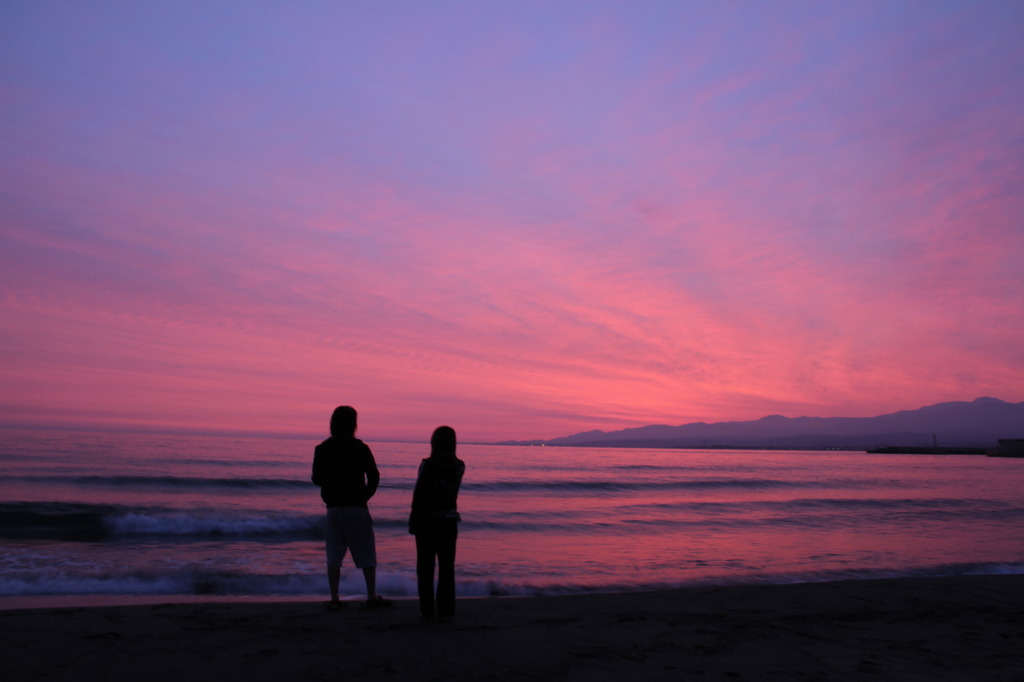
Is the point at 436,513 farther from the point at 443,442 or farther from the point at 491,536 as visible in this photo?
the point at 491,536

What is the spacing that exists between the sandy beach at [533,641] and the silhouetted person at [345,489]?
0.64 m

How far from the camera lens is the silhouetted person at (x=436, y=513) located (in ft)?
20.3

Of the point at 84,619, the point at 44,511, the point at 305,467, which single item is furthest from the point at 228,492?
the point at 84,619

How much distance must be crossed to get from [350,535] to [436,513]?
3.60 feet

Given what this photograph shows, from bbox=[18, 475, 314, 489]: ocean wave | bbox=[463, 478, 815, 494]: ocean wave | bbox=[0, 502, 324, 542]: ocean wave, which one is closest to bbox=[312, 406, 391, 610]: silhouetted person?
bbox=[0, 502, 324, 542]: ocean wave

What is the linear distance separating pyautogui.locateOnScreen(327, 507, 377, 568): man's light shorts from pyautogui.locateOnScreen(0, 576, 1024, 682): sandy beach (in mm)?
574

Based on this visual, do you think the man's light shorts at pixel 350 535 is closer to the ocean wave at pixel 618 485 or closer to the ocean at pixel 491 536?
the ocean at pixel 491 536

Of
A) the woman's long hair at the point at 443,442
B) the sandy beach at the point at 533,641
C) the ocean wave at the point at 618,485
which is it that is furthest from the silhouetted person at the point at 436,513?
the ocean wave at the point at 618,485

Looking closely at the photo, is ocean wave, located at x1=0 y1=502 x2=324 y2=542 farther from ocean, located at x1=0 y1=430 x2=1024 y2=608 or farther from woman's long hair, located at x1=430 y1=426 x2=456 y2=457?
woman's long hair, located at x1=430 y1=426 x2=456 y2=457

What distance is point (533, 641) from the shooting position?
570 cm

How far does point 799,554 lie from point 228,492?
19.4 meters

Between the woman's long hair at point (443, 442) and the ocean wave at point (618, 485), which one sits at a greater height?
the woman's long hair at point (443, 442)

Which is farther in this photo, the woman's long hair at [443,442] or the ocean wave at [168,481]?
the ocean wave at [168,481]

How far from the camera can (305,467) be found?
112ft
